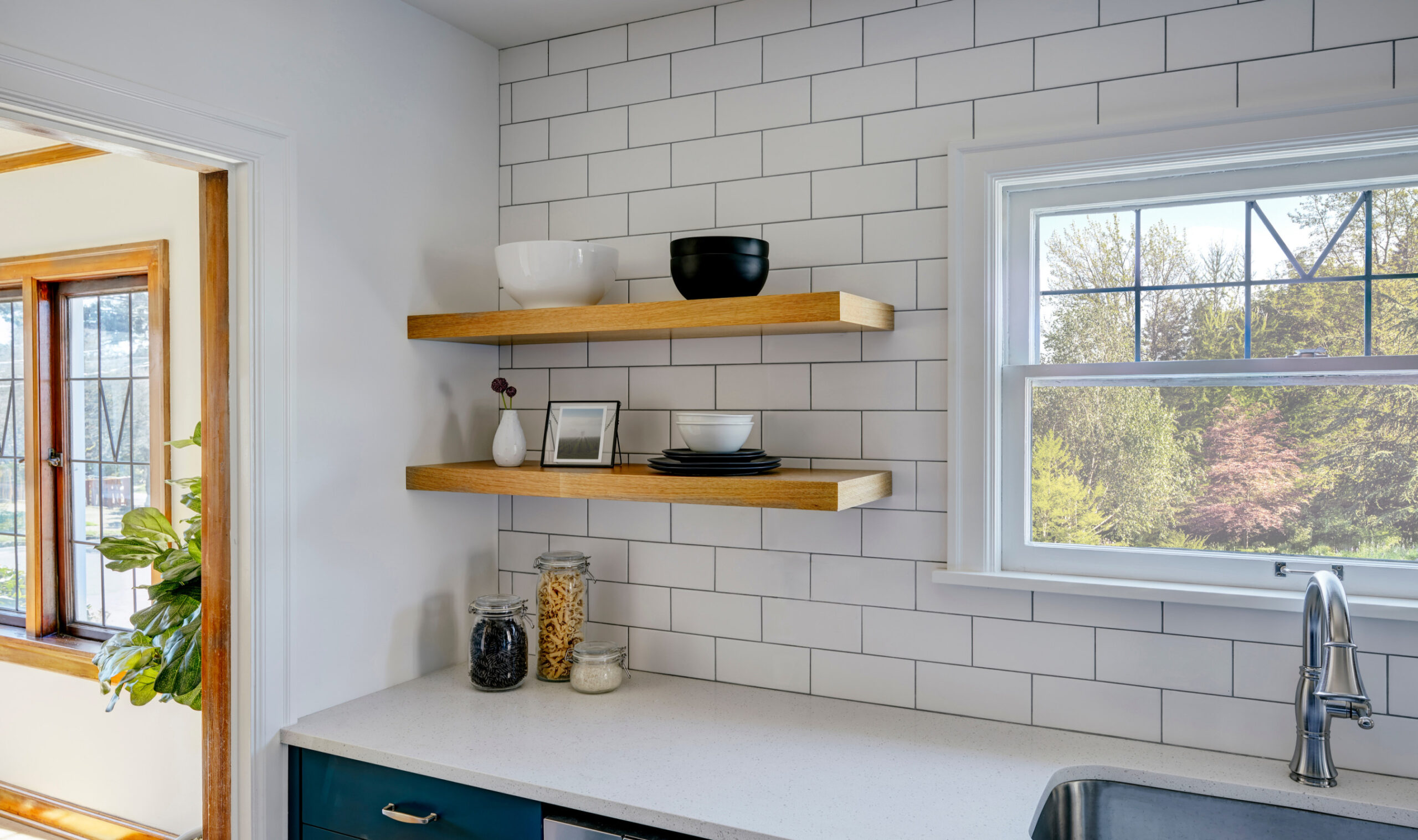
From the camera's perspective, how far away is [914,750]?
5.65ft

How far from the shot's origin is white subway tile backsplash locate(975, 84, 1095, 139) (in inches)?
70.8

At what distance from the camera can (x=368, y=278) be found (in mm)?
2076

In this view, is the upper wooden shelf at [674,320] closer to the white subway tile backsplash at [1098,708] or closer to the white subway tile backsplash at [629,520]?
the white subway tile backsplash at [629,520]

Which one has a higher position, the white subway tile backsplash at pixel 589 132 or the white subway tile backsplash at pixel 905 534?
the white subway tile backsplash at pixel 589 132

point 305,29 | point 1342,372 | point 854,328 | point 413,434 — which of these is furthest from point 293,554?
point 1342,372

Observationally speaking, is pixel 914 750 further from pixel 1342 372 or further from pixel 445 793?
pixel 1342 372

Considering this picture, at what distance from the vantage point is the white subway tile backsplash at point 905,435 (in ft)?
6.38

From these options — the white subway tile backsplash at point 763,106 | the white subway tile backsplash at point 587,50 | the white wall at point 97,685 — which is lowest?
the white wall at point 97,685

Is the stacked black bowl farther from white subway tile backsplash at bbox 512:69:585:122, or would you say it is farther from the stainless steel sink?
the stainless steel sink

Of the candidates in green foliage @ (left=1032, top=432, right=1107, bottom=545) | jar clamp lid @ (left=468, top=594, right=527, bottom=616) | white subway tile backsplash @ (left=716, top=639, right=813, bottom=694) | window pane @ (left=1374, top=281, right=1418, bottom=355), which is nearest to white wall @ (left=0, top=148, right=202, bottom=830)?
jar clamp lid @ (left=468, top=594, right=527, bottom=616)

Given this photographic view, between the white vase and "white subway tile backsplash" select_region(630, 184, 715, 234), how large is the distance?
0.56 metres

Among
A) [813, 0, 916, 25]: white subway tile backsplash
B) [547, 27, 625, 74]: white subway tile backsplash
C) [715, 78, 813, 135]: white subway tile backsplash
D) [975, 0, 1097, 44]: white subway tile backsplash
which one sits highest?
[547, 27, 625, 74]: white subway tile backsplash

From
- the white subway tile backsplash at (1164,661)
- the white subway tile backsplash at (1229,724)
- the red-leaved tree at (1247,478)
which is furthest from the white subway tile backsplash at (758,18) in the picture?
the white subway tile backsplash at (1229,724)

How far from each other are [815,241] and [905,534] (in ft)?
2.25
